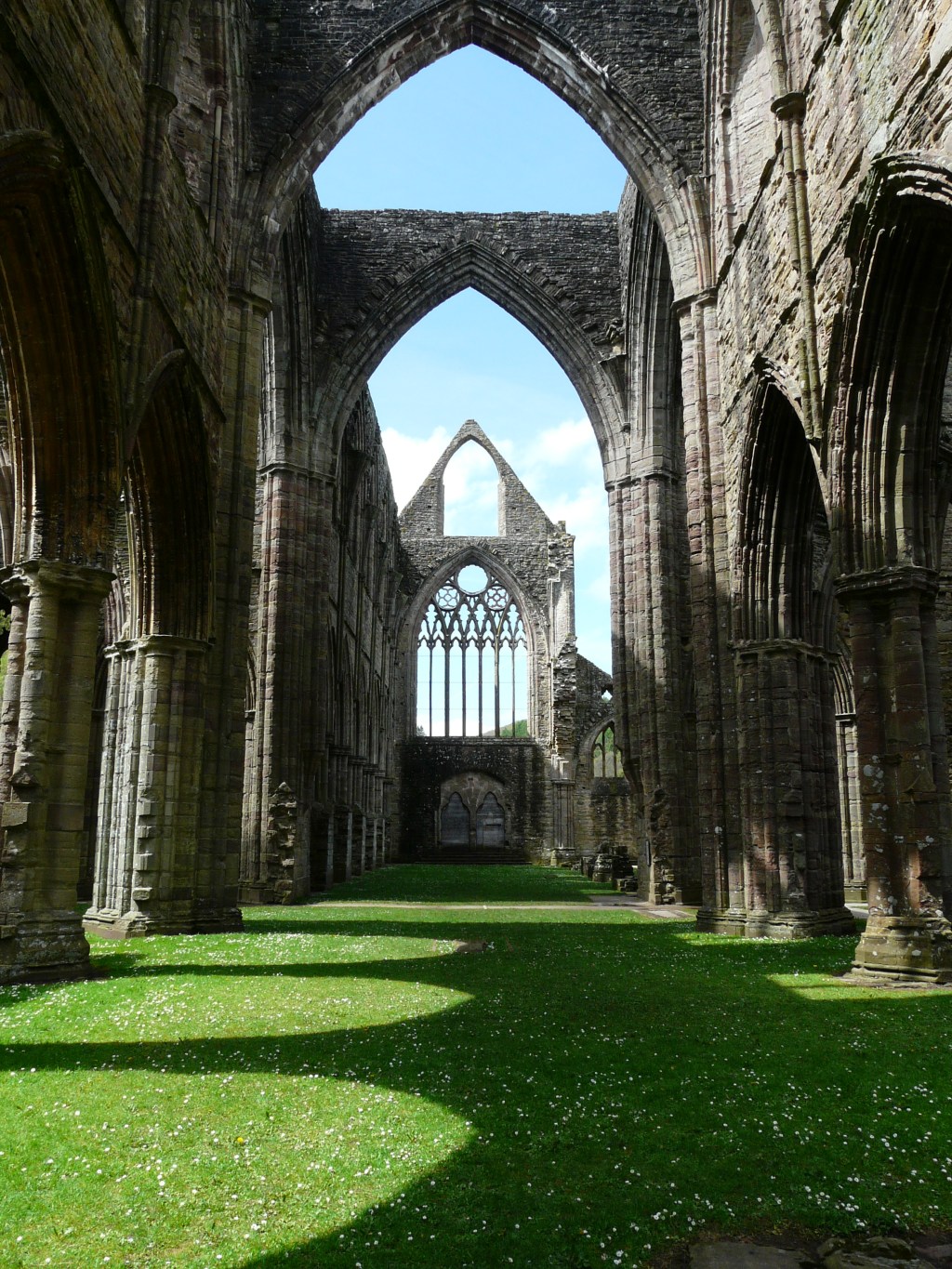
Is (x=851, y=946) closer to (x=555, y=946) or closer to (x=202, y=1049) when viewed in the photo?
(x=555, y=946)

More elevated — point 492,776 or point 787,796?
point 492,776

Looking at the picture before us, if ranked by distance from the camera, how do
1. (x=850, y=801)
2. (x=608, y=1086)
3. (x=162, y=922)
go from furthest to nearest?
1. (x=850, y=801)
2. (x=162, y=922)
3. (x=608, y=1086)

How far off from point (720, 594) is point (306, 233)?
10.8 metres

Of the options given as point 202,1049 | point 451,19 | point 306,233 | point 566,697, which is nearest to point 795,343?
point 202,1049

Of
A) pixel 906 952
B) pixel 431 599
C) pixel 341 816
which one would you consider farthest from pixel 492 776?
pixel 906 952

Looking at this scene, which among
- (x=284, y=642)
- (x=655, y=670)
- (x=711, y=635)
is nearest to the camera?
(x=711, y=635)

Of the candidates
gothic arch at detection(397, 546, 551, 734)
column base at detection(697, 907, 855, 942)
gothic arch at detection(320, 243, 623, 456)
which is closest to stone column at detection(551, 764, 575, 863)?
gothic arch at detection(397, 546, 551, 734)

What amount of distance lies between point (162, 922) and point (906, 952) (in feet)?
21.7

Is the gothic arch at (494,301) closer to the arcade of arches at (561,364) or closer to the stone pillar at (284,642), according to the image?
the arcade of arches at (561,364)

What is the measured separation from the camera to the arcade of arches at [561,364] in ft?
21.8

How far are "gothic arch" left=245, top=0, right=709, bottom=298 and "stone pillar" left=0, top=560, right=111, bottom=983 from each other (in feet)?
20.1

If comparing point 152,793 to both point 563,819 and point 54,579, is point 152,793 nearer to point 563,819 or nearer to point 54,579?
point 54,579

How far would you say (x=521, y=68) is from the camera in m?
13.6

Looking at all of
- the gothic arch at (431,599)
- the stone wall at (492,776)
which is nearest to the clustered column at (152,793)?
the stone wall at (492,776)
